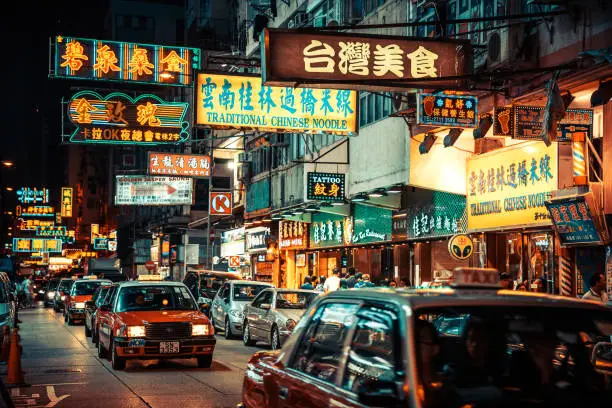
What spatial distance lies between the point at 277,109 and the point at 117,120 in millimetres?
6182

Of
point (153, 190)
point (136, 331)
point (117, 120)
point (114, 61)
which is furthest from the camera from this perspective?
point (153, 190)

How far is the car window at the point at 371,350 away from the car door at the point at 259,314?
16.6 meters

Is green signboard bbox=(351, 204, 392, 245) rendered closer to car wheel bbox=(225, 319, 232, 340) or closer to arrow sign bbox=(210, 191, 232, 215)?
car wheel bbox=(225, 319, 232, 340)

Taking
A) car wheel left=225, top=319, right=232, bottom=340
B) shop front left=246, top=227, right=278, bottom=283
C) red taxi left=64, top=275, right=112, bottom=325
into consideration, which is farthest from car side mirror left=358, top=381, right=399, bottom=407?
shop front left=246, top=227, right=278, bottom=283

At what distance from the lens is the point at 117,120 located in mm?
27156

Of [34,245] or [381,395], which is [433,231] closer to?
[381,395]

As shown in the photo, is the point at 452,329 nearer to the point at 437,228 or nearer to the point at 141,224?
the point at 437,228

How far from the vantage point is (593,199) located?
55.6ft

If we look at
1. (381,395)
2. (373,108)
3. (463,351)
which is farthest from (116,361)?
(373,108)

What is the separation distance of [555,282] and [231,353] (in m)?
7.35

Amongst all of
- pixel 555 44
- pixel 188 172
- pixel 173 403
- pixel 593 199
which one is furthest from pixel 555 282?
pixel 188 172

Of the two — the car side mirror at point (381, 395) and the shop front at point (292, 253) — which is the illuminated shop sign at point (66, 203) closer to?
the shop front at point (292, 253)

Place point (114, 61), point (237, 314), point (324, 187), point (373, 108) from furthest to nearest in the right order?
point (324, 187), point (373, 108), point (114, 61), point (237, 314)

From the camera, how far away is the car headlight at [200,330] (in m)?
16.7
